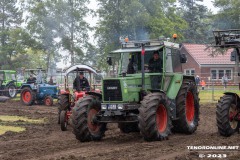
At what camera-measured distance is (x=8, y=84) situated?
3072 cm

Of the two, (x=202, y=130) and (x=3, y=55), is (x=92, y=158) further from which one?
(x=3, y=55)

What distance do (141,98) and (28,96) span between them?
605 inches

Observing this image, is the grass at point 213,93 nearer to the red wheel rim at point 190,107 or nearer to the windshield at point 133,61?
the red wheel rim at point 190,107

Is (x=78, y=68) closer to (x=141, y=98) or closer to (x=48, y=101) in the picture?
(x=141, y=98)

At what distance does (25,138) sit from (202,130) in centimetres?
516

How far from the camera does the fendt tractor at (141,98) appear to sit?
10.3 metres

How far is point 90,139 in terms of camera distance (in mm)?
10680

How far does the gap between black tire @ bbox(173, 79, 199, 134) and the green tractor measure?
1999 centimetres

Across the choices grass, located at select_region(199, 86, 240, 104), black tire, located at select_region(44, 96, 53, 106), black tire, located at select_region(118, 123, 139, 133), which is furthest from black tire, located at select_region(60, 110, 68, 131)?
grass, located at select_region(199, 86, 240, 104)

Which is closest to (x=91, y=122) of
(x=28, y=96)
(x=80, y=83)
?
(x=80, y=83)

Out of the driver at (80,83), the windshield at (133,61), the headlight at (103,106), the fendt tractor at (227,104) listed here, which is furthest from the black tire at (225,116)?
the driver at (80,83)

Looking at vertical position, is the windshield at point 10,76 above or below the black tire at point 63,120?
above

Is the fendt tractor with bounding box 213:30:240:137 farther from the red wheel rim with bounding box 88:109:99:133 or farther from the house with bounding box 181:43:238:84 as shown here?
the house with bounding box 181:43:238:84

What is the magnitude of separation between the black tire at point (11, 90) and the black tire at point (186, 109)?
20131 millimetres
